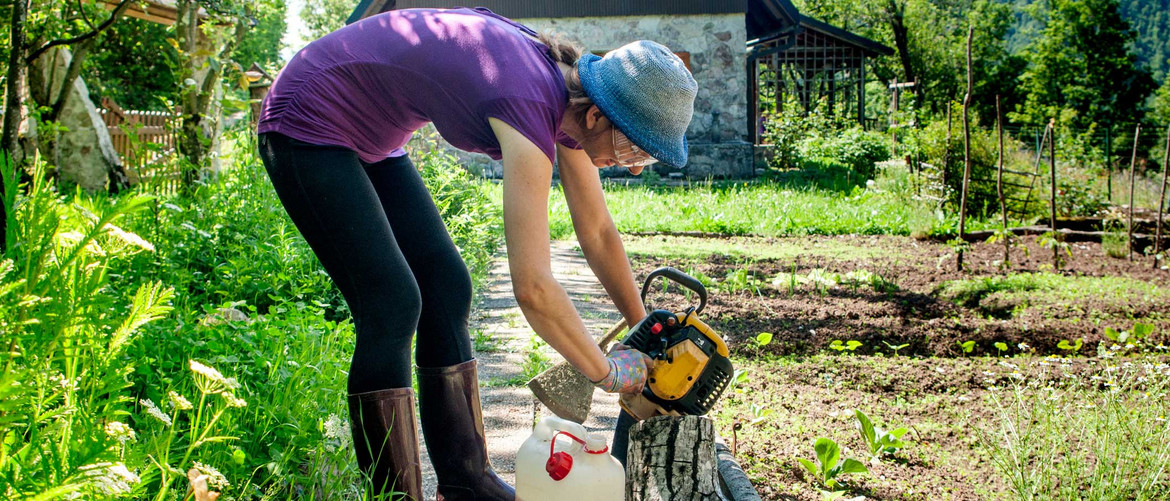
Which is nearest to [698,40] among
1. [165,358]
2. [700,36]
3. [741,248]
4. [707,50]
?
[700,36]

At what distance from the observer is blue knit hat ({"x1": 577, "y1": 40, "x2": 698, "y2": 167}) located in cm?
187

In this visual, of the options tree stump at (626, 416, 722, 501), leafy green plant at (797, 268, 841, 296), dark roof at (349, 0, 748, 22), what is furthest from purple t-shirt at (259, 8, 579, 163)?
dark roof at (349, 0, 748, 22)

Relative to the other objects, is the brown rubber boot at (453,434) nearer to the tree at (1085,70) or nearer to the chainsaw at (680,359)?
the chainsaw at (680,359)

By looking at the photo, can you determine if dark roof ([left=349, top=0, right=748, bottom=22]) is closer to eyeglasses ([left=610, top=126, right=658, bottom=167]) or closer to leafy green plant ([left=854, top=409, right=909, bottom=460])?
leafy green plant ([left=854, top=409, right=909, bottom=460])

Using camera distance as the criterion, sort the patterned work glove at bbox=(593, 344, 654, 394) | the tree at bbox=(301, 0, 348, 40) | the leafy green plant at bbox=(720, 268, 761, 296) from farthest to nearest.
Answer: the tree at bbox=(301, 0, 348, 40) < the leafy green plant at bbox=(720, 268, 761, 296) < the patterned work glove at bbox=(593, 344, 654, 394)

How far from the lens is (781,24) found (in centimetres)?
1597

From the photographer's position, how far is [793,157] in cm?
1562

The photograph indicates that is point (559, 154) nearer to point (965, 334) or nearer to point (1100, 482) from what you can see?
point (1100, 482)

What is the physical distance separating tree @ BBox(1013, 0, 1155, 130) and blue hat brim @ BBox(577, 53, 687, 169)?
136 feet

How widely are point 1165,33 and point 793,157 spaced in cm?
7881

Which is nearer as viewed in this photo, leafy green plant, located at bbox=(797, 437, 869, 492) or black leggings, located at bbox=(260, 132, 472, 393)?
black leggings, located at bbox=(260, 132, 472, 393)

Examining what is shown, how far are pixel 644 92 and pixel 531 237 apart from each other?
405 mm

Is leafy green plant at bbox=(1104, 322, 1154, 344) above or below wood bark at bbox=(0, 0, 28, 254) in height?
below

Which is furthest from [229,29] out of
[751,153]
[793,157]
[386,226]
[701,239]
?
[793,157]
